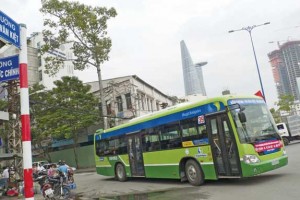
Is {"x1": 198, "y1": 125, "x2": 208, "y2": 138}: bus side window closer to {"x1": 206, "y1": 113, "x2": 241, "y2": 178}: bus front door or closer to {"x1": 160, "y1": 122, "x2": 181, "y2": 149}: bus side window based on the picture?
{"x1": 206, "y1": 113, "x2": 241, "y2": 178}: bus front door

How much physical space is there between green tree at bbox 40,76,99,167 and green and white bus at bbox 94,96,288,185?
1902 centimetres

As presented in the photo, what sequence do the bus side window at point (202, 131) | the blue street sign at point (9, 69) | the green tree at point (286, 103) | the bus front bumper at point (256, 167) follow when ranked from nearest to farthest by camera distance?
1. the blue street sign at point (9, 69)
2. the bus front bumper at point (256, 167)
3. the bus side window at point (202, 131)
4. the green tree at point (286, 103)

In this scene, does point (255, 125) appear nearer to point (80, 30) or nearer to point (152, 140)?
point (152, 140)

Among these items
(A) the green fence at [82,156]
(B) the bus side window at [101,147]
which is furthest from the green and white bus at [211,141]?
(A) the green fence at [82,156]

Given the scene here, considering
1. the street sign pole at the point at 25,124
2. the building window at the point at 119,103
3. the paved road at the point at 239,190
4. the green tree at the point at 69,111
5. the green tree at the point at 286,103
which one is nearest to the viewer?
the street sign pole at the point at 25,124

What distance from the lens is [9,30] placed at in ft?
16.7

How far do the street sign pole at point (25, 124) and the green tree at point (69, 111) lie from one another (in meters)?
27.6

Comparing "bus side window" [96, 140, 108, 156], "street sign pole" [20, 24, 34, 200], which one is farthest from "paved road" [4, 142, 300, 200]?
"street sign pole" [20, 24, 34, 200]

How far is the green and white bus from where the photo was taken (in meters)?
10.5

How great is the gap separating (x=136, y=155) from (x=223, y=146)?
561cm

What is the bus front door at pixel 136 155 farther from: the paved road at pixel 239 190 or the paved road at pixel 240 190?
the paved road at pixel 240 190

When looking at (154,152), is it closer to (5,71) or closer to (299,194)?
(299,194)

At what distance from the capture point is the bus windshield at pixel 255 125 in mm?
10633

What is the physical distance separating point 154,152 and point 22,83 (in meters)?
9.63
